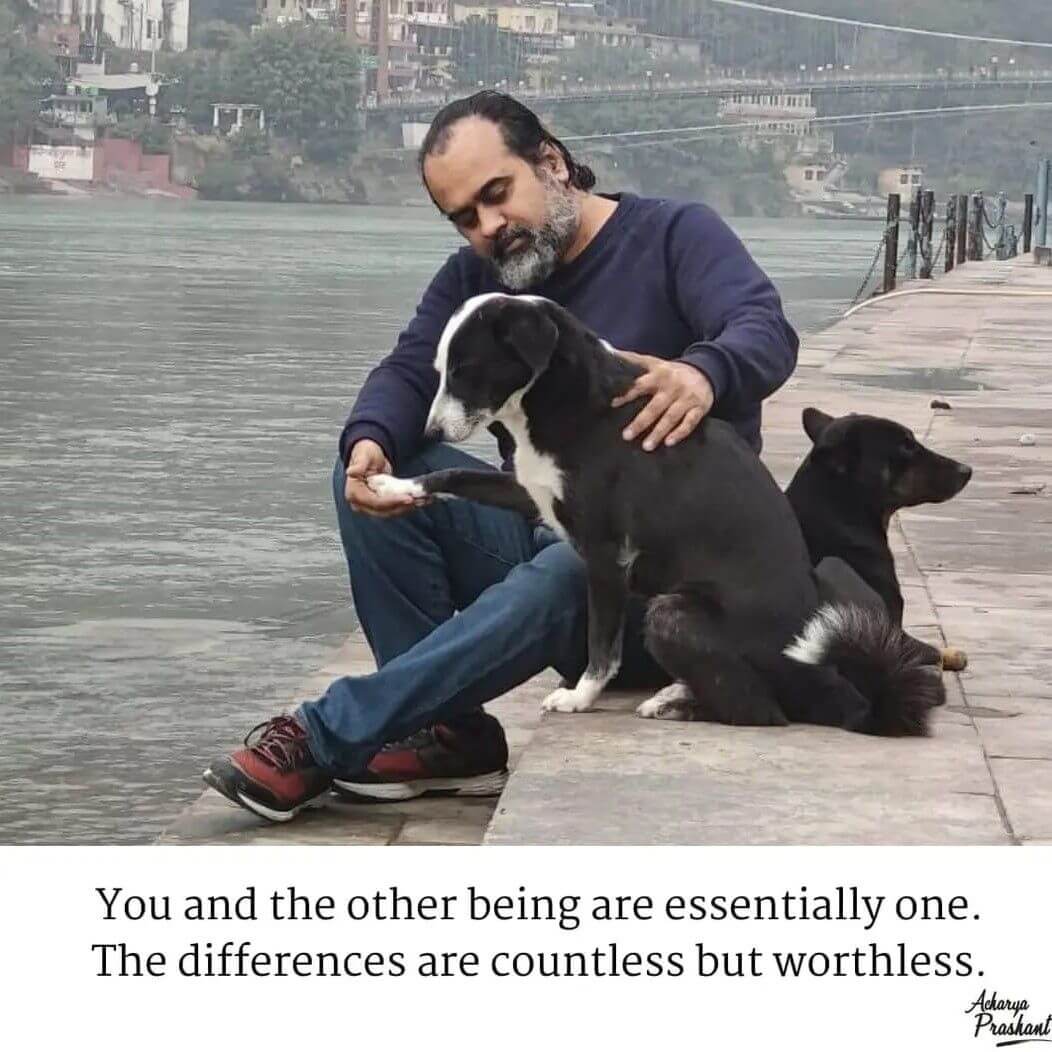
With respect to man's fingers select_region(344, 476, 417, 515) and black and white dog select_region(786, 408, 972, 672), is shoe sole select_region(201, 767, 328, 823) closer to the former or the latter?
man's fingers select_region(344, 476, 417, 515)

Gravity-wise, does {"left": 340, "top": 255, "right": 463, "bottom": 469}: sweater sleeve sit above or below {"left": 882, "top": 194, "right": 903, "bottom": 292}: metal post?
above

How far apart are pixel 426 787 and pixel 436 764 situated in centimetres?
5

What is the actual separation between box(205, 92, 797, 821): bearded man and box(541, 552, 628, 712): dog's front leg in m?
0.04

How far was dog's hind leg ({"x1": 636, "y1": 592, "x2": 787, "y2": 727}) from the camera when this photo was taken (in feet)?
11.4

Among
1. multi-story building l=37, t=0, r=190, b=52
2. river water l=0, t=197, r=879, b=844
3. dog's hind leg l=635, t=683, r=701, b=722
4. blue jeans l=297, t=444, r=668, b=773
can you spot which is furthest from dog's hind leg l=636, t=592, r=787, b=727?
multi-story building l=37, t=0, r=190, b=52

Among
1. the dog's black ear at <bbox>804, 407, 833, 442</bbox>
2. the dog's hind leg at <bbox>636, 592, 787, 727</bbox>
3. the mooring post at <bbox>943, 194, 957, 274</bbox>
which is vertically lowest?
the mooring post at <bbox>943, 194, 957, 274</bbox>

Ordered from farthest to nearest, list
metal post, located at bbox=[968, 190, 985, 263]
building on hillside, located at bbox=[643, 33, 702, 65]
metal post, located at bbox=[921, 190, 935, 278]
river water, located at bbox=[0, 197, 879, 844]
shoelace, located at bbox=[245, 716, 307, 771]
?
building on hillside, located at bbox=[643, 33, 702, 65] → metal post, located at bbox=[968, 190, 985, 263] → metal post, located at bbox=[921, 190, 935, 278] → river water, located at bbox=[0, 197, 879, 844] → shoelace, located at bbox=[245, 716, 307, 771]

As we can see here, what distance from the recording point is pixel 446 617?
3.77 m

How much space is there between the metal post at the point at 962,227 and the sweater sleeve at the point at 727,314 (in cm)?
2762

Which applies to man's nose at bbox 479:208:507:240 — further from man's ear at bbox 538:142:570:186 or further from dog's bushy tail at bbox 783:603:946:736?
dog's bushy tail at bbox 783:603:946:736

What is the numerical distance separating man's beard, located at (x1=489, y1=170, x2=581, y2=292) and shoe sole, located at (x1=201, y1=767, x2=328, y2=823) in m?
0.86

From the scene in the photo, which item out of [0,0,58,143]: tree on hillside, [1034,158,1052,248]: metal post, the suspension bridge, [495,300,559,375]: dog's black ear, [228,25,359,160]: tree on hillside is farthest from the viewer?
[228,25,359,160]: tree on hillside

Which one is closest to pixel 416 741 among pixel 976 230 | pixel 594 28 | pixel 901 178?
pixel 976 230

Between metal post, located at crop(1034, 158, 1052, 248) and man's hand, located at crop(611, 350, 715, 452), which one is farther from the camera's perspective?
metal post, located at crop(1034, 158, 1052, 248)
